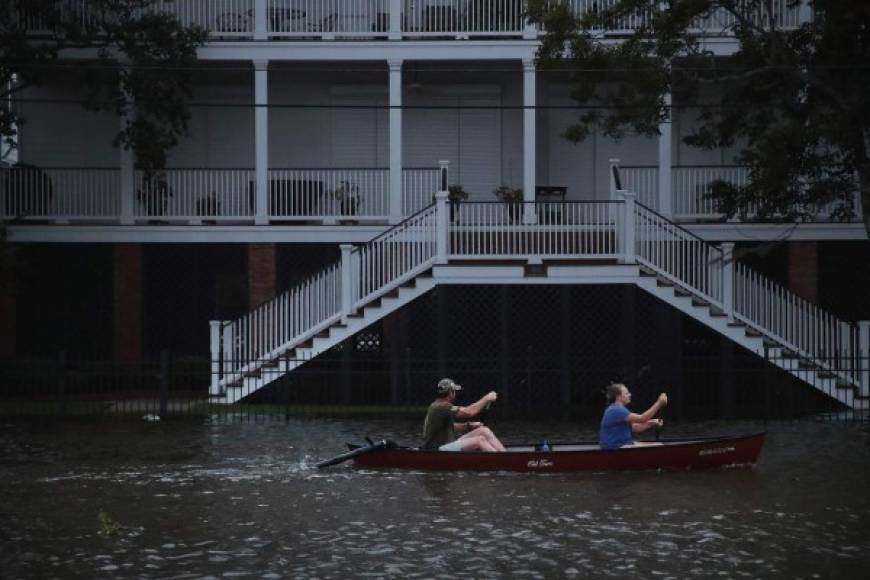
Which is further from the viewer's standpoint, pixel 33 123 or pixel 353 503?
pixel 33 123

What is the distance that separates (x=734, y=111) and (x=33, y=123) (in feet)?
59.0

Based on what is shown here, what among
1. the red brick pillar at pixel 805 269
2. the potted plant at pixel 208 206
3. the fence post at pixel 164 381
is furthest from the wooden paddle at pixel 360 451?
the red brick pillar at pixel 805 269

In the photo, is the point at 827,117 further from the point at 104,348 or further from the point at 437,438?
the point at 104,348

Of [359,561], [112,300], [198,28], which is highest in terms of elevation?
[198,28]

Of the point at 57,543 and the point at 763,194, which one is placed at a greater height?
the point at 763,194

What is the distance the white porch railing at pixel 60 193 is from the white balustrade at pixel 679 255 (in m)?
12.9

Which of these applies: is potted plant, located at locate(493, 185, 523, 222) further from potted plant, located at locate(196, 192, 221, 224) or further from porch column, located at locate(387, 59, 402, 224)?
→ potted plant, located at locate(196, 192, 221, 224)

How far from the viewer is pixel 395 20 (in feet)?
118

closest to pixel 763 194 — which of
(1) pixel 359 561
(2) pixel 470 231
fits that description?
(2) pixel 470 231

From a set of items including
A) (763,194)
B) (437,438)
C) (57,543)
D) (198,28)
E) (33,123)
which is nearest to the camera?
(57,543)

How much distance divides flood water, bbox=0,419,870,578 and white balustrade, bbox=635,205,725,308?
17.8ft

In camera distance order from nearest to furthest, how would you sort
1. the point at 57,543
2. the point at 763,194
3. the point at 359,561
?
the point at 359,561
the point at 57,543
the point at 763,194

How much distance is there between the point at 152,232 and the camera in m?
36.3

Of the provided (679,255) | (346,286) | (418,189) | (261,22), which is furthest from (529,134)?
(261,22)
